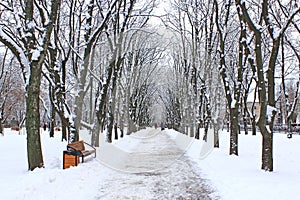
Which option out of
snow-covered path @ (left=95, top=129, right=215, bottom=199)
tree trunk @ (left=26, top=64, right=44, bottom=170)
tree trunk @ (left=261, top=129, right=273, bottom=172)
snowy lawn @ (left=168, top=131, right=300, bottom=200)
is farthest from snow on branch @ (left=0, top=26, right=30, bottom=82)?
tree trunk @ (left=261, top=129, right=273, bottom=172)

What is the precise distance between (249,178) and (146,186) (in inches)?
113

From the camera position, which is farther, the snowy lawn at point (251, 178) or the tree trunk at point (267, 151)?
the tree trunk at point (267, 151)

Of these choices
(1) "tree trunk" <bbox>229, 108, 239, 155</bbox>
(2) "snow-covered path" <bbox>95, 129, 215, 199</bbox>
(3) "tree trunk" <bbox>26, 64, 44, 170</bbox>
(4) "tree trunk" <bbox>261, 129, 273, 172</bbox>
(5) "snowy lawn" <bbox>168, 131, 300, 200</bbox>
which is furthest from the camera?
(1) "tree trunk" <bbox>229, 108, 239, 155</bbox>

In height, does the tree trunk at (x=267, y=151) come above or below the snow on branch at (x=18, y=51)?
below

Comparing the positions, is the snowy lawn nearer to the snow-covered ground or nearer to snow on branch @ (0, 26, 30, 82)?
the snow-covered ground

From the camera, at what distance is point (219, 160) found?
43.5ft

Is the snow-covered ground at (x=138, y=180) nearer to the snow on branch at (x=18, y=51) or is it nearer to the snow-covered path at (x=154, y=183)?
the snow-covered path at (x=154, y=183)

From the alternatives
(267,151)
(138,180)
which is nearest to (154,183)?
(138,180)

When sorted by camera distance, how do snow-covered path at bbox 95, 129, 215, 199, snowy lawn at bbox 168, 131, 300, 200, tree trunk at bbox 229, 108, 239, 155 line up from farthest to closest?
tree trunk at bbox 229, 108, 239, 155
snow-covered path at bbox 95, 129, 215, 199
snowy lawn at bbox 168, 131, 300, 200

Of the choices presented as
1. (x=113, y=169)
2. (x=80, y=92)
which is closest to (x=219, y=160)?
(x=113, y=169)

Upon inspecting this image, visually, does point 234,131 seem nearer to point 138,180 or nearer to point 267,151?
point 267,151

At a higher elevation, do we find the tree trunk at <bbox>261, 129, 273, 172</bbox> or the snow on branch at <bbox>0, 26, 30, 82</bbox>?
the snow on branch at <bbox>0, 26, 30, 82</bbox>

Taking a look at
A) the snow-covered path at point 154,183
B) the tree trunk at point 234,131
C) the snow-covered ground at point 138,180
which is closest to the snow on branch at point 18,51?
the snow-covered ground at point 138,180

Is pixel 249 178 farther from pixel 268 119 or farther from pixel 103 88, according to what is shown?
pixel 103 88
